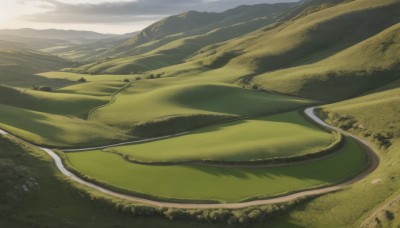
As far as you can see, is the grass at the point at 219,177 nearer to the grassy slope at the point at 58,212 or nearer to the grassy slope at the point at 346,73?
the grassy slope at the point at 58,212

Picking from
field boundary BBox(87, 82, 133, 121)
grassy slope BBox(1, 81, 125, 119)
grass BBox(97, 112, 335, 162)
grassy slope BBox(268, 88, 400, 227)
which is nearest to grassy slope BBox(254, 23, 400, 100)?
grass BBox(97, 112, 335, 162)

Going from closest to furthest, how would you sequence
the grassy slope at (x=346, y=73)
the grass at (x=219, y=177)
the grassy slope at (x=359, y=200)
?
the grassy slope at (x=359, y=200) < the grass at (x=219, y=177) < the grassy slope at (x=346, y=73)

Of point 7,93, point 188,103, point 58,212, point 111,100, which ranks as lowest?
point 58,212

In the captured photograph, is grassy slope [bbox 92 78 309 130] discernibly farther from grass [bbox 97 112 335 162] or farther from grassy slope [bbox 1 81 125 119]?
grass [bbox 97 112 335 162]

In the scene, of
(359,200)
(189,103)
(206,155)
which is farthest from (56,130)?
(359,200)

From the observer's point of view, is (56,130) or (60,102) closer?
(56,130)

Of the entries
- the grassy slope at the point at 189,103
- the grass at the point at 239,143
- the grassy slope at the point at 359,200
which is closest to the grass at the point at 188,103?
the grassy slope at the point at 189,103

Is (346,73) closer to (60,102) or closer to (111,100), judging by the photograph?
(111,100)
